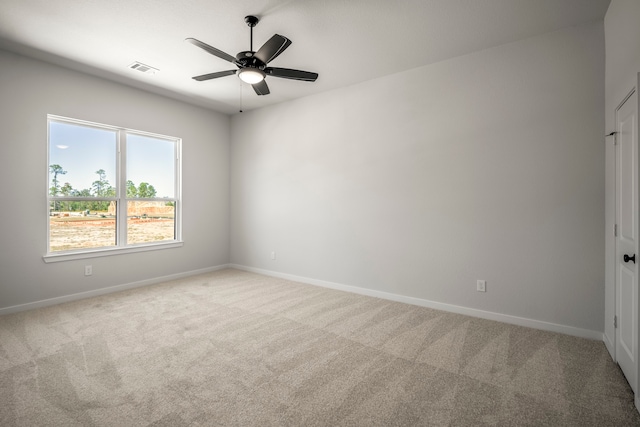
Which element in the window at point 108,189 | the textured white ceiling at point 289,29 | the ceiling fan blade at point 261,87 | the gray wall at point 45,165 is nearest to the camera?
the textured white ceiling at point 289,29

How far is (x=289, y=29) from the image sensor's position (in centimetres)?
308

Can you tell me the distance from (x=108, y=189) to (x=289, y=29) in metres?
3.47

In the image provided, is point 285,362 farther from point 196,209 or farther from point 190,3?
point 196,209

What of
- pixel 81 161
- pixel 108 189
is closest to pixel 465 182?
pixel 108 189

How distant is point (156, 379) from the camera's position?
2.23m

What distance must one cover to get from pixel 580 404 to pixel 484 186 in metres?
2.13

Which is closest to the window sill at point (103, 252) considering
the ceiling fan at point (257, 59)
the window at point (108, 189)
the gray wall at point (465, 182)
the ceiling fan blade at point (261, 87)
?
the window at point (108, 189)

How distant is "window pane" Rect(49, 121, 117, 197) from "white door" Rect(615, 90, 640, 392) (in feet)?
18.8

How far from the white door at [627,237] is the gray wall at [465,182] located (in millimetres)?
480

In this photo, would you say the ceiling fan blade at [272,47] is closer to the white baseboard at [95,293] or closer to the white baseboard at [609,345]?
the white baseboard at [609,345]

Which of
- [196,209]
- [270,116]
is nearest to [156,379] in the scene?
[196,209]

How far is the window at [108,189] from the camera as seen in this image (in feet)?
13.2

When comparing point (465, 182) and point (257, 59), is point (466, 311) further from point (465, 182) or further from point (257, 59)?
point (257, 59)

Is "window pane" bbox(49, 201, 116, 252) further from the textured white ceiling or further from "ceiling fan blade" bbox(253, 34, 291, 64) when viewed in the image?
"ceiling fan blade" bbox(253, 34, 291, 64)
